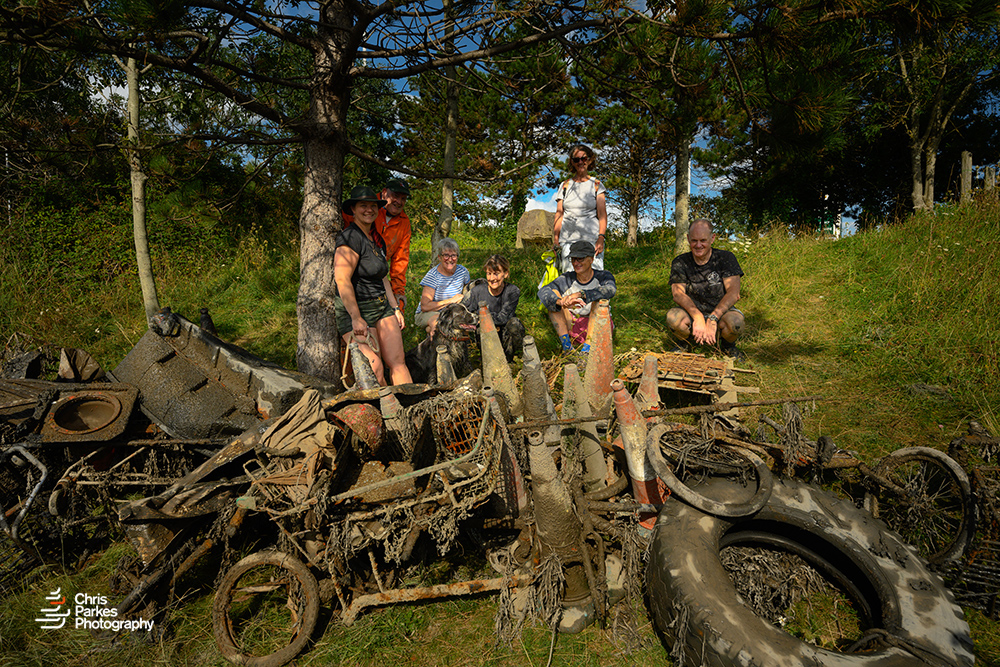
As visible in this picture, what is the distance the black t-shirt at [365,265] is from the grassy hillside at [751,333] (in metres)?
2.18

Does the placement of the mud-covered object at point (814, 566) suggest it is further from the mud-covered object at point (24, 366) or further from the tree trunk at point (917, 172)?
the tree trunk at point (917, 172)

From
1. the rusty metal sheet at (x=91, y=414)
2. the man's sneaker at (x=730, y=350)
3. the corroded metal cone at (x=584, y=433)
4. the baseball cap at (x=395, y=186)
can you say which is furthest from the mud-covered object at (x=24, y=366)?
the man's sneaker at (x=730, y=350)

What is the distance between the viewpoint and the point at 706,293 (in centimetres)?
523

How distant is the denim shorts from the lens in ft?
14.4

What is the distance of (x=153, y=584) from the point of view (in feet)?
8.41

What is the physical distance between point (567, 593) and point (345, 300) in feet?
9.92

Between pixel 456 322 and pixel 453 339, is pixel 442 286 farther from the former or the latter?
pixel 453 339

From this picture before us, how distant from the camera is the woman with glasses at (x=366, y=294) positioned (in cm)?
416

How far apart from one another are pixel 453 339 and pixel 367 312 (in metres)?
0.95

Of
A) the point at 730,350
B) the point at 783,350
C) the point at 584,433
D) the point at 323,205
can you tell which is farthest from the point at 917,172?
the point at 323,205

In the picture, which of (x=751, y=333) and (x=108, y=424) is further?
(x=751, y=333)

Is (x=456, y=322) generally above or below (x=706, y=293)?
below

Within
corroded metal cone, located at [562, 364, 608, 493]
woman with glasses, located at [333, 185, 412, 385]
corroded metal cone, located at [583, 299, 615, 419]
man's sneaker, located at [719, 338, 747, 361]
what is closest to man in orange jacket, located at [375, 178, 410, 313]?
woman with glasses, located at [333, 185, 412, 385]

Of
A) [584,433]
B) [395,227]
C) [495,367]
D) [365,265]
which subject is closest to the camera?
[584,433]
